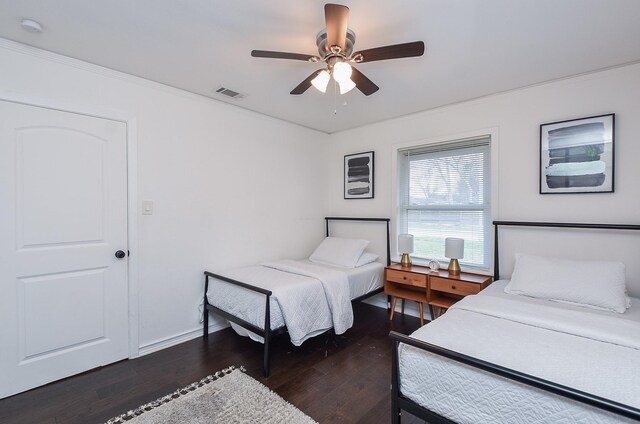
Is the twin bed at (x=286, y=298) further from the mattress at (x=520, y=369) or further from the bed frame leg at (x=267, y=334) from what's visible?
the mattress at (x=520, y=369)

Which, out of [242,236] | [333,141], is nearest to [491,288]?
[242,236]

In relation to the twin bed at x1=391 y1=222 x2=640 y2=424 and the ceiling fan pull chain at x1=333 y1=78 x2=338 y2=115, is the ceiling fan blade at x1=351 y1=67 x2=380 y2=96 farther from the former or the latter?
the twin bed at x1=391 y1=222 x2=640 y2=424

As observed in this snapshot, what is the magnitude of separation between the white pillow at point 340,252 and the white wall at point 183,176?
1.57 ft

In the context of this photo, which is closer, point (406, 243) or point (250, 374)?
point (250, 374)

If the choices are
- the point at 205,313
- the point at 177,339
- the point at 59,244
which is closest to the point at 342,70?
the point at 59,244

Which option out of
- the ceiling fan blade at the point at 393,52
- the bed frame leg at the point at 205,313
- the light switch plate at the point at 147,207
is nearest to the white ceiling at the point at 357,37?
the ceiling fan blade at the point at 393,52

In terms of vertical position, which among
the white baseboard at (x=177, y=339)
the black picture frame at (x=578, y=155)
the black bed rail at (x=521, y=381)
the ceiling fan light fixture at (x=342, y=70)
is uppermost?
the ceiling fan light fixture at (x=342, y=70)

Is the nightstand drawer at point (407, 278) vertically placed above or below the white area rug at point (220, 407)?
above

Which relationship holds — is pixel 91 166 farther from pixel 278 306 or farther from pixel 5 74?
pixel 278 306

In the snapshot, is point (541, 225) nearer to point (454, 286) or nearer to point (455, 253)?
point (455, 253)

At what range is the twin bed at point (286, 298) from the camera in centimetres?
237

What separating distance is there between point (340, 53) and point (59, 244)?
2.45 m

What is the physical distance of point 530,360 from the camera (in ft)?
4.37

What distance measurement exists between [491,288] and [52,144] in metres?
3.63
